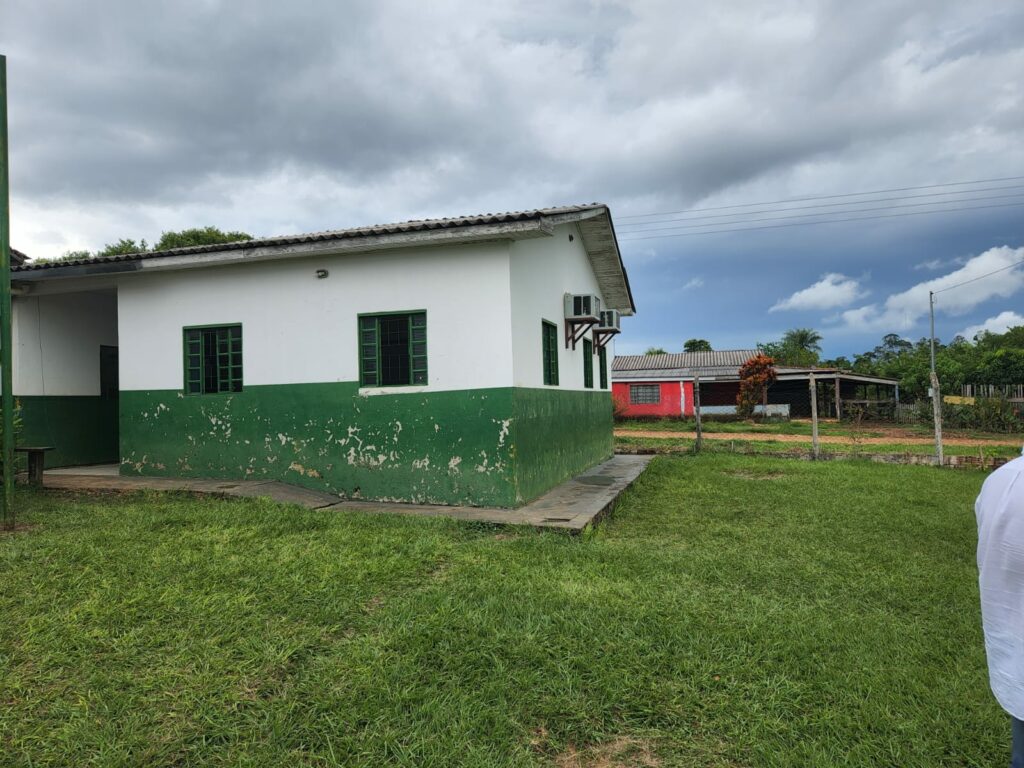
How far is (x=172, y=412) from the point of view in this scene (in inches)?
358

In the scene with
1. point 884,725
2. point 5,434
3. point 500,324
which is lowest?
point 884,725

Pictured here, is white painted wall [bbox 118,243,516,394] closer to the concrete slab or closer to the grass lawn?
the concrete slab

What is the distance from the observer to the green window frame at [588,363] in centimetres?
1199

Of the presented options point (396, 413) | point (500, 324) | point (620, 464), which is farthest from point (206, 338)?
point (620, 464)

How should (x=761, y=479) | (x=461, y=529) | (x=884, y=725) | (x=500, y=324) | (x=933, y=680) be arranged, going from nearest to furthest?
(x=884, y=725) < (x=933, y=680) < (x=461, y=529) < (x=500, y=324) < (x=761, y=479)

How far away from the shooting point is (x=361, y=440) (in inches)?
322

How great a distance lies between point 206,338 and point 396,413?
129 inches

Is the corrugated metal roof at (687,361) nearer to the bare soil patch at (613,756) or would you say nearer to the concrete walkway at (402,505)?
the concrete walkway at (402,505)

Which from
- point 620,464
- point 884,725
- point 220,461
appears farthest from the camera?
point 620,464

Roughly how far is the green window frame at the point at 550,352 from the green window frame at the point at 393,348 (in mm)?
1906

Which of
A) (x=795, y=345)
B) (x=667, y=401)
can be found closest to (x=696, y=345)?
(x=795, y=345)

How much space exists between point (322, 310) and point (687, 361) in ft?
101

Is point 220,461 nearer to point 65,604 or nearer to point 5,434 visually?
point 5,434

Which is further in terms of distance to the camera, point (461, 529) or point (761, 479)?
point (761, 479)
